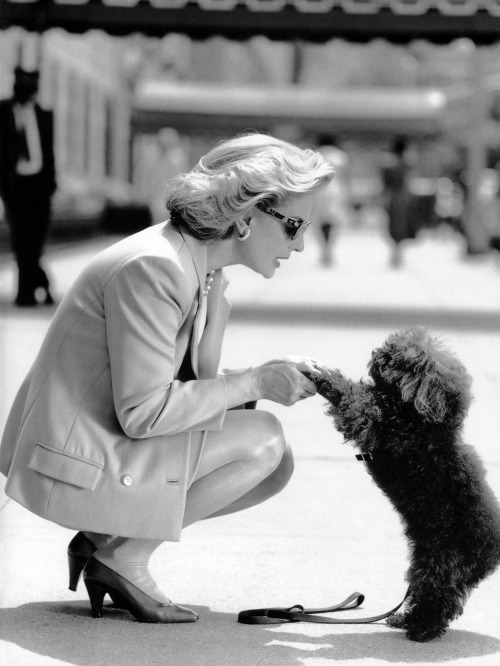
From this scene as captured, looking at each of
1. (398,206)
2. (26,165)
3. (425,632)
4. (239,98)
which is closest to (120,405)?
(425,632)

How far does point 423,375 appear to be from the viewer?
3.21 m

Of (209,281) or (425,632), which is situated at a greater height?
(209,281)

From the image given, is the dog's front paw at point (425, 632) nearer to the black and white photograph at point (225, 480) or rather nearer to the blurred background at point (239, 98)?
the black and white photograph at point (225, 480)

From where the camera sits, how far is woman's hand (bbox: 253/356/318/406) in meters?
3.37

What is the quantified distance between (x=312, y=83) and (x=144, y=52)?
2529 centimetres

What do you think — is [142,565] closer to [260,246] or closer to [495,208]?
[260,246]

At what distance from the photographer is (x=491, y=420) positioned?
22.9 ft

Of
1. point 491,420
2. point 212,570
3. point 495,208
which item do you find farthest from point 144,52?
point 212,570

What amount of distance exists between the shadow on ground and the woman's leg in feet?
1.05

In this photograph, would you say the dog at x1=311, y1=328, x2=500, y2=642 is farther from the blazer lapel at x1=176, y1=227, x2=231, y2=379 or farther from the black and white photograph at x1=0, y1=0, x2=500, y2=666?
the blazer lapel at x1=176, y1=227, x2=231, y2=379

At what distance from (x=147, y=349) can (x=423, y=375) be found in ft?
2.25

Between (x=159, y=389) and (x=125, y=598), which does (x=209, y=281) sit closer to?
(x=159, y=389)

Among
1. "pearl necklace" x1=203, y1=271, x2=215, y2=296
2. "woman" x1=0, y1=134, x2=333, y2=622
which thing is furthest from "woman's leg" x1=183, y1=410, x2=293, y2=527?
"pearl necklace" x1=203, y1=271, x2=215, y2=296

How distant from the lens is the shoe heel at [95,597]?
352cm
